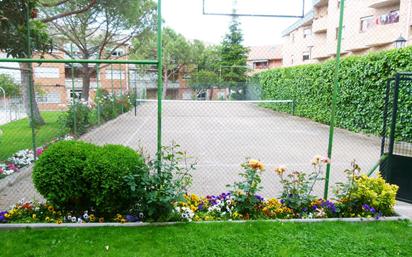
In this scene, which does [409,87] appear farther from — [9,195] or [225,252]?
[9,195]

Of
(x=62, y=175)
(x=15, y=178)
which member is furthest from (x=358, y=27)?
(x=62, y=175)

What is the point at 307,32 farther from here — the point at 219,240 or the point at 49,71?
the point at 219,240

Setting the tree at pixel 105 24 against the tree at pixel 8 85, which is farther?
the tree at pixel 105 24

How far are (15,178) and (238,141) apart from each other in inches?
264

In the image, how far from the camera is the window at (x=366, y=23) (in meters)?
21.9

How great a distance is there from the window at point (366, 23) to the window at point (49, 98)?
2170 cm

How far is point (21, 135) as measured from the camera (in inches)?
327

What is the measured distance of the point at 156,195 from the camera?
3.38 meters

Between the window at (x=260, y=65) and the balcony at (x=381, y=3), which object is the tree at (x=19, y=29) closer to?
the window at (x=260, y=65)

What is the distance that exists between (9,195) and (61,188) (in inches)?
90.2

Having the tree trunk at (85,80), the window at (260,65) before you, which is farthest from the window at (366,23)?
the tree trunk at (85,80)

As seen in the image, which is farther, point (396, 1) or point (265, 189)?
point (396, 1)

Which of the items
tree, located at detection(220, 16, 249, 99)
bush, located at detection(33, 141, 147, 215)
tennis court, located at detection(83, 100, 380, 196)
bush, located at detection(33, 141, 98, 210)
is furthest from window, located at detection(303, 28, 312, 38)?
bush, located at detection(33, 141, 98, 210)

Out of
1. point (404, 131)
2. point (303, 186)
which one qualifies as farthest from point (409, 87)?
point (303, 186)
